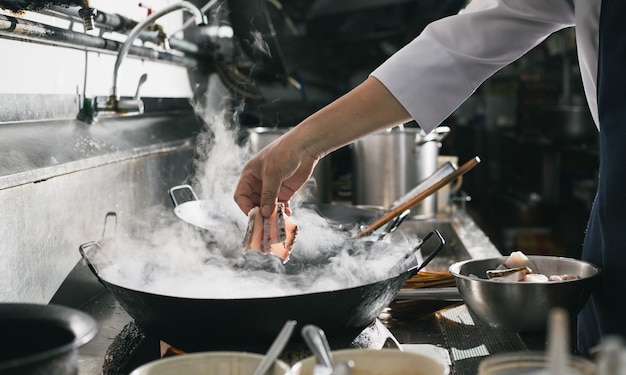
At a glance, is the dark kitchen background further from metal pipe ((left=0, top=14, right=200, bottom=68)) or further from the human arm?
the human arm

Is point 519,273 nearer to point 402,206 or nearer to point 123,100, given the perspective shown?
point 402,206

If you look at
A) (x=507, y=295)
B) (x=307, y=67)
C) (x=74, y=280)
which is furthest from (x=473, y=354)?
(x=307, y=67)

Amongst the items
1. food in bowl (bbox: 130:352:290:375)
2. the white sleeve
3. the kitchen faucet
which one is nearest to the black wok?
food in bowl (bbox: 130:352:290:375)

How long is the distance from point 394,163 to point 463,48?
63.7 inches

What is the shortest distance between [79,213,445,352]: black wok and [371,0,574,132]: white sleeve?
392mm

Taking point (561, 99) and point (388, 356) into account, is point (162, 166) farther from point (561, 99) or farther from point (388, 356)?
point (561, 99)

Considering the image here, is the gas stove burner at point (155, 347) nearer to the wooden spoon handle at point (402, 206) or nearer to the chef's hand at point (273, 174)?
the chef's hand at point (273, 174)

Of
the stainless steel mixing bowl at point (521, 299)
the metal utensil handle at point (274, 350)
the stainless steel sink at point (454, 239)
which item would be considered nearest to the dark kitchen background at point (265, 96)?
the stainless steel sink at point (454, 239)

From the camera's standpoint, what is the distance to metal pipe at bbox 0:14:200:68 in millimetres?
1672

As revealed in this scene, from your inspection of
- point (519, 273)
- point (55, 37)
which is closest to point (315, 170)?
point (55, 37)

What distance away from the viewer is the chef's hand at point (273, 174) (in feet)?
4.41

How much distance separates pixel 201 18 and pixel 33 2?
804mm

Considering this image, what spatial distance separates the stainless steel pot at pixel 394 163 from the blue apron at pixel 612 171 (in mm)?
1630

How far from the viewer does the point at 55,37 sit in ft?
6.30
